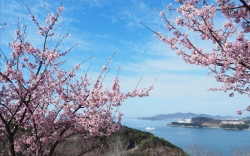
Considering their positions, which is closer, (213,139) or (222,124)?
(213,139)

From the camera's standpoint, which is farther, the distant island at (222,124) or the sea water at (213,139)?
the distant island at (222,124)

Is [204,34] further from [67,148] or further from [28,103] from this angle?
[67,148]

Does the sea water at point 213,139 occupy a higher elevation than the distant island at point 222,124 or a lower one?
lower

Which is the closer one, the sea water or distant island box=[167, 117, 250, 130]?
the sea water

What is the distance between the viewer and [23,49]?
11.0ft

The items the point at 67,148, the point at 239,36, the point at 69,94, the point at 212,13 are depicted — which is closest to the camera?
the point at 239,36

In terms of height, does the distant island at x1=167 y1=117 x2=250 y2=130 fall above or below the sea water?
above

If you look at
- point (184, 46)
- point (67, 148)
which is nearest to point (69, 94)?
point (184, 46)

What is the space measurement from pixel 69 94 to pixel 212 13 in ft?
8.87

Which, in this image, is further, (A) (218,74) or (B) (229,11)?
(A) (218,74)

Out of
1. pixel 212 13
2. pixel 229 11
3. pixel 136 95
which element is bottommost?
pixel 136 95

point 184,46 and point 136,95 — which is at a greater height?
point 184,46

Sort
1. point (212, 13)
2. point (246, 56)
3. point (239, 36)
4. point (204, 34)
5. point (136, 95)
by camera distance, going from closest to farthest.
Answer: point (246, 56) < point (239, 36) < point (212, 13) < point (204, 34) < point (136, 95)

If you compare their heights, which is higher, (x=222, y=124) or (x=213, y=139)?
(x=222, y=124)
